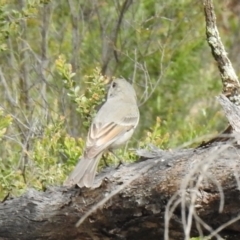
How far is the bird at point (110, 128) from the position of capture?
18.7 ft

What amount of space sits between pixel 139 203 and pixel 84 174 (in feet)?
1.95

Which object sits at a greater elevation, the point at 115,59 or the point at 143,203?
the point at 143,203

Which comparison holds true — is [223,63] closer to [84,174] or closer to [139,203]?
[84,174]

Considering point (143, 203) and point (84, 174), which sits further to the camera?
point (84, 174)

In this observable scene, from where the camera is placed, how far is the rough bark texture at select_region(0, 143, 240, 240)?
4.59 metres

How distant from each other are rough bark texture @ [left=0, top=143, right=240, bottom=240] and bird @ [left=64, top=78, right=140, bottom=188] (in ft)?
0.73

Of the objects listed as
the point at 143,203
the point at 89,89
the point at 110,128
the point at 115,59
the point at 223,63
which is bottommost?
the point at 115,59

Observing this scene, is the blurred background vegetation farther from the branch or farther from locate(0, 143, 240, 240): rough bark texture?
locate(0, 143, 240, 240): rough bark texture

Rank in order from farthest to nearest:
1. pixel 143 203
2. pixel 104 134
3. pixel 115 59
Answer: pixel 115 59 → pixel 104 134 → pixel 143 203

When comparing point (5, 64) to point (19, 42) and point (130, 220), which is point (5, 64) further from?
point (130, 220)

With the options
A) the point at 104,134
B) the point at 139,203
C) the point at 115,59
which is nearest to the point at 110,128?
the point at 104,134

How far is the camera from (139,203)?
15.7ft

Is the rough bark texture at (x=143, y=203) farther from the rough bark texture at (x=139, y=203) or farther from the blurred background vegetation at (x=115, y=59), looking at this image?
the blurred background vegetation at (x=115, y=59)

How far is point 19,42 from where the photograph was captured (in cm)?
929
